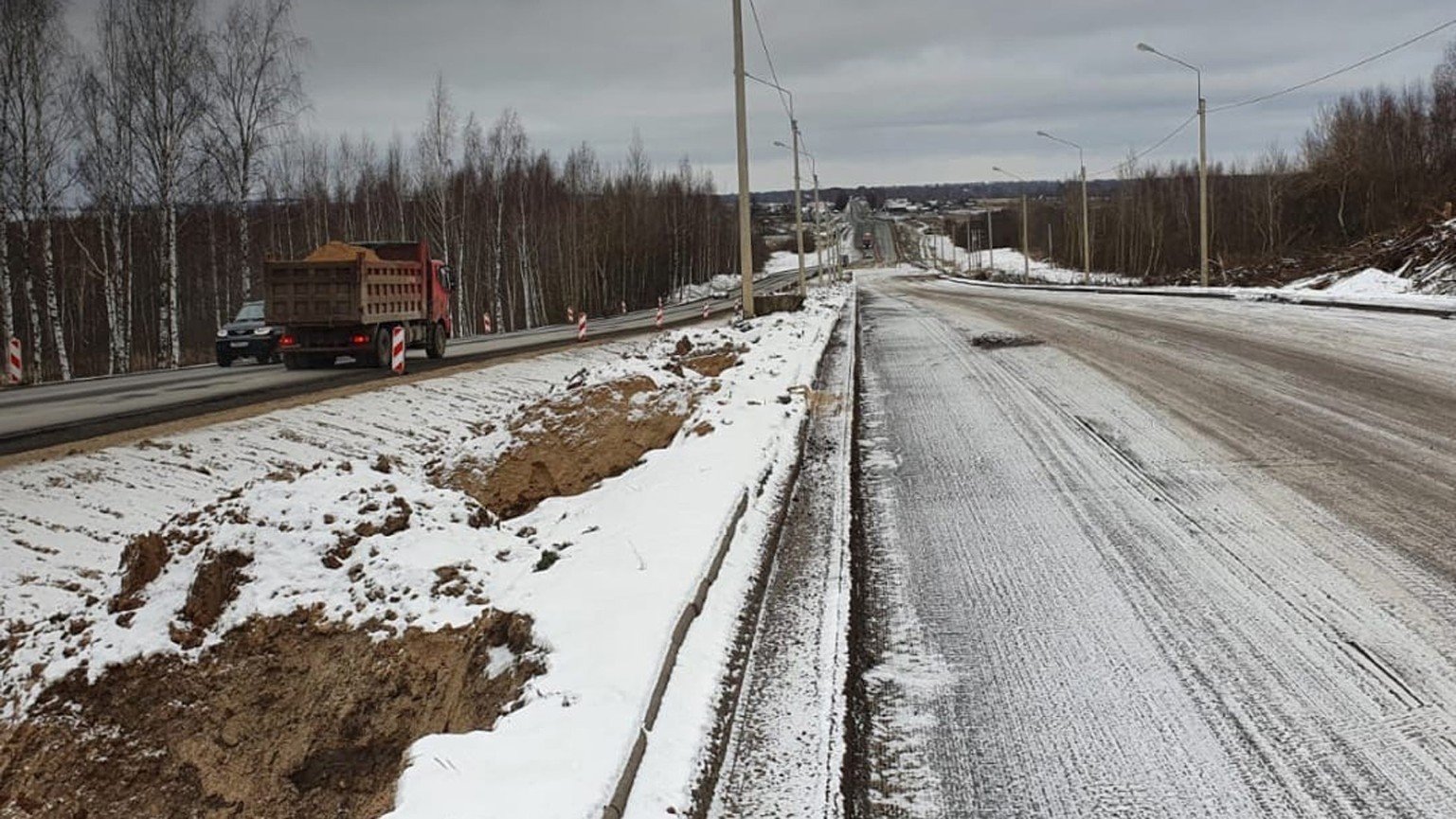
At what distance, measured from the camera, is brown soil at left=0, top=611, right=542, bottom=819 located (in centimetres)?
527

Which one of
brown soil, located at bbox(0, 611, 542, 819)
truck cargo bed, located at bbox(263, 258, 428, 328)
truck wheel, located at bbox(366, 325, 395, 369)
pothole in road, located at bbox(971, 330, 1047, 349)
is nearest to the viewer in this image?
brown soil, located at bbox(0, 611, 542, 819)

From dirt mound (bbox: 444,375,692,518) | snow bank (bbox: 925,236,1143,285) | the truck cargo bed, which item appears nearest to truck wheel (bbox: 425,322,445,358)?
the truck cargo bed

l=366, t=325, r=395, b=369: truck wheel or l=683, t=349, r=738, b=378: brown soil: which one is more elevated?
l=366, t=325, r=395, b=369: truck wheel

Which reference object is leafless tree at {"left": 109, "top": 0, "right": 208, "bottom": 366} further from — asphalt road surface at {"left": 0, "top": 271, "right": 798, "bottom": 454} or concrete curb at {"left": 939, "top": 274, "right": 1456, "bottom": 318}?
concrete curb at {"left": 939, "top": 274, "right": 1456, "bottom": 318}

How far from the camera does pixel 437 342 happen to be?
1029 inches

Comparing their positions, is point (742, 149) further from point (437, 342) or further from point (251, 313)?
point (251, 313)

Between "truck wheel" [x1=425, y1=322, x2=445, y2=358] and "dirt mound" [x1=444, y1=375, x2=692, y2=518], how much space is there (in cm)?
1343

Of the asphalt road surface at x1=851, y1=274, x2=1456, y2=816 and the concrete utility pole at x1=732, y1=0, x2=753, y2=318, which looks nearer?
the asphalt road surface at x1=851, y1=274, x2=1456, y2=816

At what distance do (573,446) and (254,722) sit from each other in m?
6.23

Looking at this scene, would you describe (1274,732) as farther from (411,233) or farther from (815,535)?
(411,233)

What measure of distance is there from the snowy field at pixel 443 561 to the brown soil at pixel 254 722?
0.42 feet

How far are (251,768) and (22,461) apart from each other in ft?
22.5

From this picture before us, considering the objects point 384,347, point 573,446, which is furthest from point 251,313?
point 573,446

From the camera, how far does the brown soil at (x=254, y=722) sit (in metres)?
5.27
